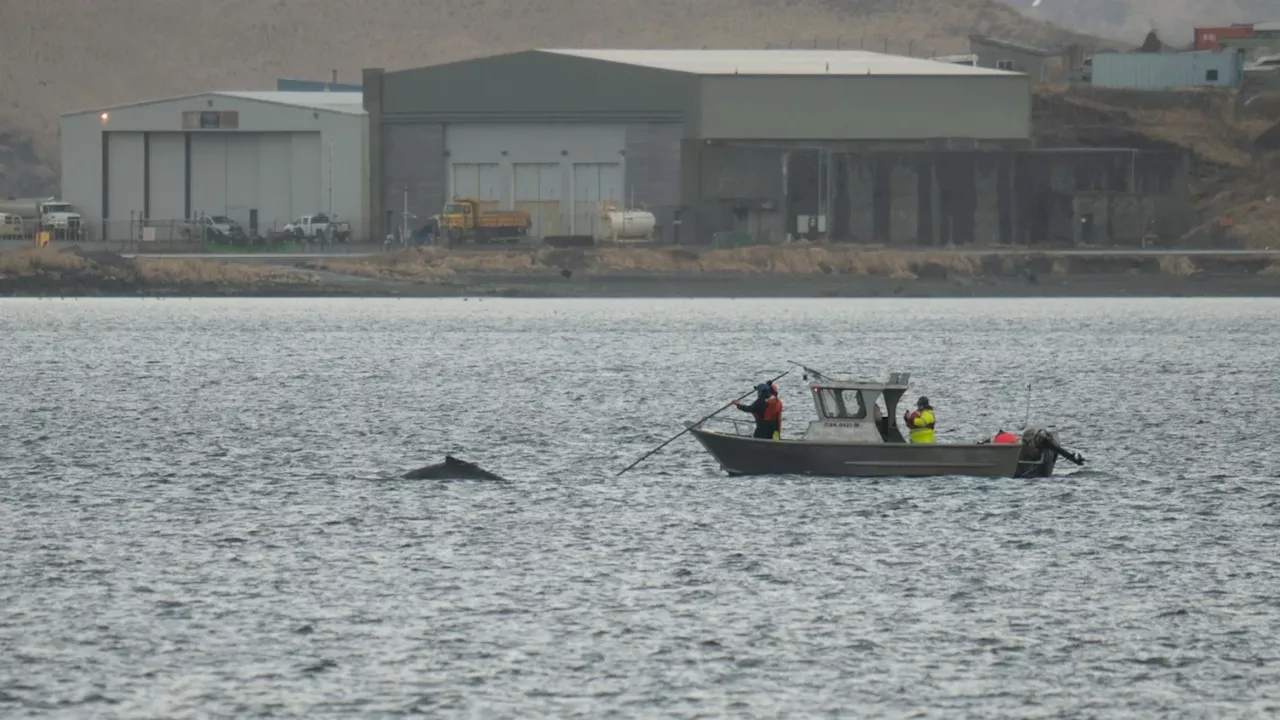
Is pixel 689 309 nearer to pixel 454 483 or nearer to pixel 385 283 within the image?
pixel 385 283

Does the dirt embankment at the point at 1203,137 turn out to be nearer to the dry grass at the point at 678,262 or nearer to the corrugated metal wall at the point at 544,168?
the dry grass at the point at 678,262

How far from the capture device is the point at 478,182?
147000 mm

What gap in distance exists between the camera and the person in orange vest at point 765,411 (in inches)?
1849

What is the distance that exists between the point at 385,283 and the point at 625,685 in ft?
358

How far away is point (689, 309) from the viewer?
178 m

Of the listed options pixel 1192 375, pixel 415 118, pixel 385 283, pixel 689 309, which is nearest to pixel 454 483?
pixel 1192 375

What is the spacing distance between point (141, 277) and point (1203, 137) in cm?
7516

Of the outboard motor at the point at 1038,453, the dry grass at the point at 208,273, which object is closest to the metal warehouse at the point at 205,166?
the dry grass at the point at 208,273

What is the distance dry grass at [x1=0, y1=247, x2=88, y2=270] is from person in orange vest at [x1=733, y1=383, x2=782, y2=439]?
9788 cm

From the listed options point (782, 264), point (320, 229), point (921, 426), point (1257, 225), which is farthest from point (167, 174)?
point (921, 426)

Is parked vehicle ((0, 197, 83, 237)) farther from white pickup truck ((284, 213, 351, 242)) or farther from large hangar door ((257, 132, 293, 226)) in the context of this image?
white pickup truck ((284, 213, 351, 242))

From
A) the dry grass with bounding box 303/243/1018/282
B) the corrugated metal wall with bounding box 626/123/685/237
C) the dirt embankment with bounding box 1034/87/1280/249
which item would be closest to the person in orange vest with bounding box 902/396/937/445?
the dry grass with bounding box 303/243/1018/282

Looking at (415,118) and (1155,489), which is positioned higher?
(415,118)

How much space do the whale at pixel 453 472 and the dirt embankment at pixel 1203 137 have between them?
105698 millimetres
